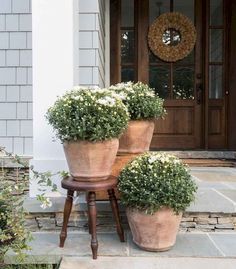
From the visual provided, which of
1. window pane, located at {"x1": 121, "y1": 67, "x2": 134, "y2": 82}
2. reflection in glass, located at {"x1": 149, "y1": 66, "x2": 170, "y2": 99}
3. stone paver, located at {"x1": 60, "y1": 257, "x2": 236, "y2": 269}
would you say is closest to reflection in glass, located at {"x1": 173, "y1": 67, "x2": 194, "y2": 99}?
reflection in glass, located at {"x1": 149, "y1": 66, "x2": 170, "y2": 99}

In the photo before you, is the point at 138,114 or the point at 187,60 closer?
the point at 138,114

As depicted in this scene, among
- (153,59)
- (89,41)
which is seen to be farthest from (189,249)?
(153,59)

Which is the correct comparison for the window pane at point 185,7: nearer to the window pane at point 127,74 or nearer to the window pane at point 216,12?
the window pane at point 216,12

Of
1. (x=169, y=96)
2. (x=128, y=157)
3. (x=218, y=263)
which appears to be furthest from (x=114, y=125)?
(x=169, y=96)

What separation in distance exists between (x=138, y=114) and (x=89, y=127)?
57 cm

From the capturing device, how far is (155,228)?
2.22 metres

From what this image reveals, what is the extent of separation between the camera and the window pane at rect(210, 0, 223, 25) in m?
4.93

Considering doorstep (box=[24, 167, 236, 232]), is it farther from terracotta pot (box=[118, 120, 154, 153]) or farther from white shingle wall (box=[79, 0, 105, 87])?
white shingle wall (box=[79, 0, 105, 87])

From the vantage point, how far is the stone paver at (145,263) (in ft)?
6.84

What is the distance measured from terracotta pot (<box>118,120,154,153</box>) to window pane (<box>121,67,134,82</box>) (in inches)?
92.1

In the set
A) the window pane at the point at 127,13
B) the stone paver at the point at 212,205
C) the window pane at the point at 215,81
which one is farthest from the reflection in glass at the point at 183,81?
the stone paver at the point at 212,205

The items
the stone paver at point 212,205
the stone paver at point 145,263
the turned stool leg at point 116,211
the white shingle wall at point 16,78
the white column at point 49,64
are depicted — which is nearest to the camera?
the stone paver at point 145,263

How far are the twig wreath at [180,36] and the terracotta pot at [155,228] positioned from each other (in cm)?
305

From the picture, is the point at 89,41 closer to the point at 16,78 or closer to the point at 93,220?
the point at 16,78
